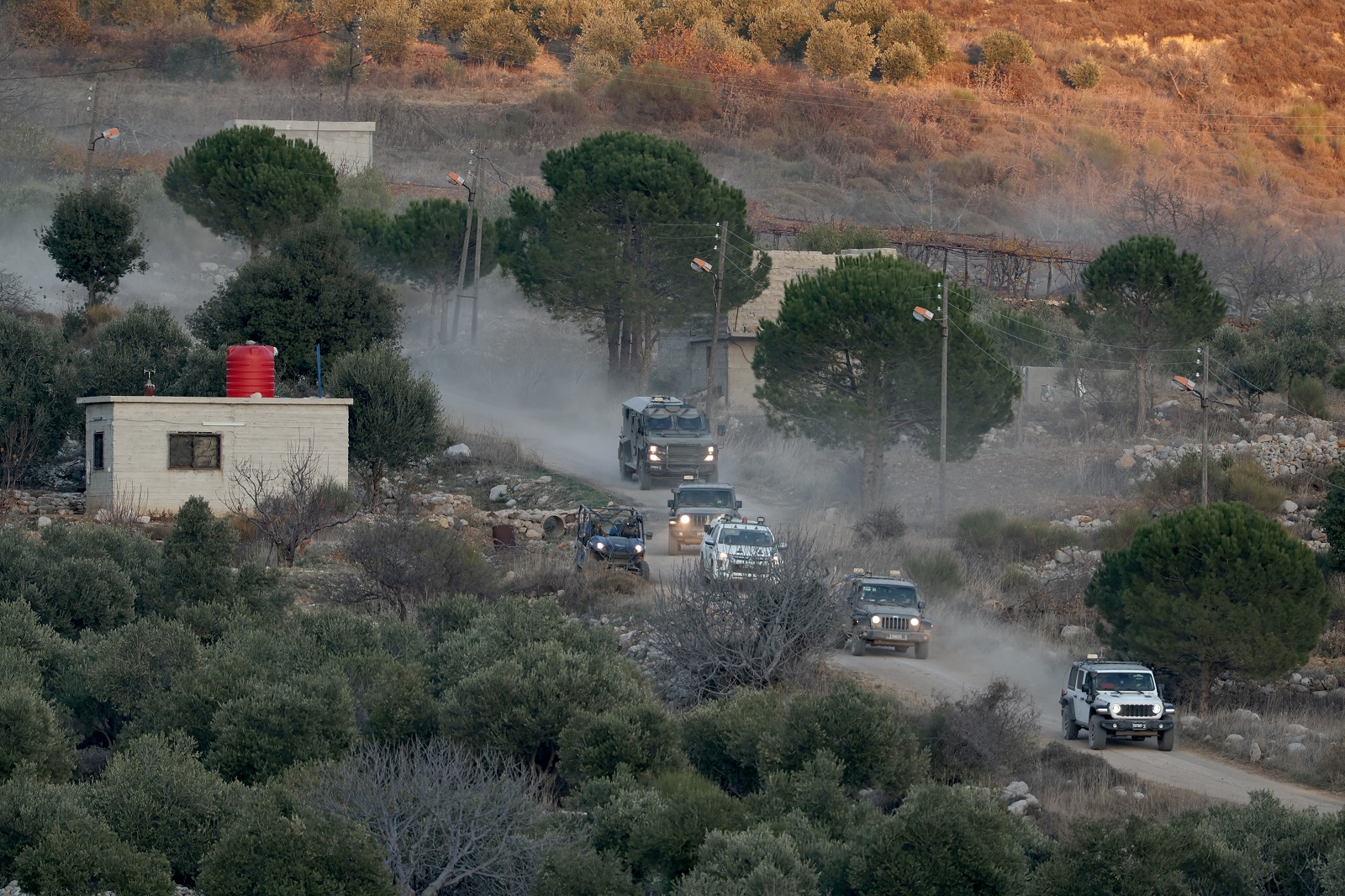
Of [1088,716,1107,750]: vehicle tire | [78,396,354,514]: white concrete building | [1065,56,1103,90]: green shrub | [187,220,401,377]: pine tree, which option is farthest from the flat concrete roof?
[1065,56,1103,90]: green shrub

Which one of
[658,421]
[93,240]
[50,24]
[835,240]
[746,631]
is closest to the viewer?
[746,631]

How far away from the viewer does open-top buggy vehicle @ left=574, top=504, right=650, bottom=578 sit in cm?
3341

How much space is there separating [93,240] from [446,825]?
155 ft

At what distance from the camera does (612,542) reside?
33.6 m

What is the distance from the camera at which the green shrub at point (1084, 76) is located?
5118 inches

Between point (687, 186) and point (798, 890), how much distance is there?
44972 millimetres

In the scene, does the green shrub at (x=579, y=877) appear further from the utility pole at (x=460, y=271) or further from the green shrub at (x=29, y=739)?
the utility pole at (x=460, y=271)

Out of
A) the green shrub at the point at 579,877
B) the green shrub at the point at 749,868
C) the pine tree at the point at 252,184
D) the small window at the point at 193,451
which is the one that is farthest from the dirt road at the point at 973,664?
the pine tree at the point at 252,184

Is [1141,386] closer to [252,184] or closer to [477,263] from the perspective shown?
[477,263]

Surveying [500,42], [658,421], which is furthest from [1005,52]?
[658,421]

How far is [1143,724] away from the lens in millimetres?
24859

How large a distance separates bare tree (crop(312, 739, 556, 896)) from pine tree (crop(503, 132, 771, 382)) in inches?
1601

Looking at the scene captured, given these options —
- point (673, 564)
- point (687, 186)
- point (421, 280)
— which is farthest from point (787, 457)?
point (421, 280)

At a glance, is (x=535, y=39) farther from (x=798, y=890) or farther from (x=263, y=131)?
(x=798, y=890)
